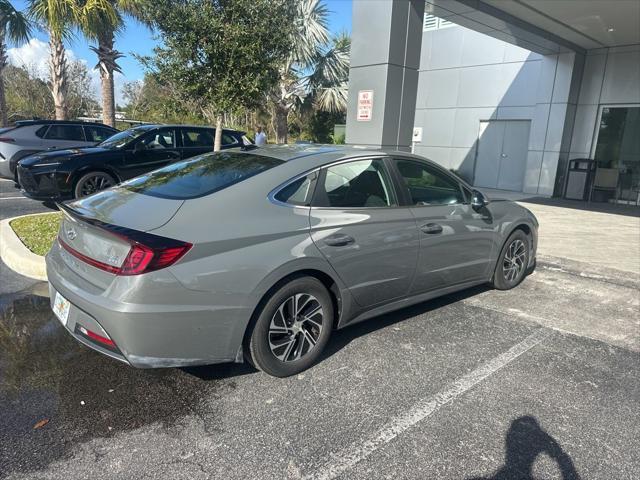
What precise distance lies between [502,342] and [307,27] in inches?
685

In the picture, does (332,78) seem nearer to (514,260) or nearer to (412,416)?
Answer: (514,260)

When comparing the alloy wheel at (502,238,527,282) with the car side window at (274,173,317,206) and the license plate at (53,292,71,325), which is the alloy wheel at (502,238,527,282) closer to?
the car side window at (274,173,317,206)

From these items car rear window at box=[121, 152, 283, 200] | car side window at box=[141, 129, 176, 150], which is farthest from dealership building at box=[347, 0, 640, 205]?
car rear window at box=[121, 152, 283, 200]

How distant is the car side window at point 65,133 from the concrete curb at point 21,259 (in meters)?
6.59

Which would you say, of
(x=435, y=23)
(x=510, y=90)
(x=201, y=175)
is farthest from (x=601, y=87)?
(x=201, y=175)

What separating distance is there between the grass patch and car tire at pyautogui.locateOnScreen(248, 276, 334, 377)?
370 centimetres

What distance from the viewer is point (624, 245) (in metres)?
7.88

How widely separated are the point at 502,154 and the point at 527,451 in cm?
1440

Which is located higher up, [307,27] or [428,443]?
[307,27]

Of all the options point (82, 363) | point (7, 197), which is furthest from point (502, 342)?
point (7, 197)

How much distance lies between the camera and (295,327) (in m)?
3.19

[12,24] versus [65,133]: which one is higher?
[12,24]

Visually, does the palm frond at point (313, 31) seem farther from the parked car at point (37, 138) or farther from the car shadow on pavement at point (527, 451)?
the car shadow on pavement at point (527, 451)

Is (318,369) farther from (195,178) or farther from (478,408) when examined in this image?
(195,178)
